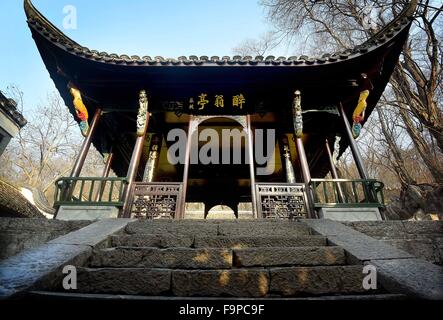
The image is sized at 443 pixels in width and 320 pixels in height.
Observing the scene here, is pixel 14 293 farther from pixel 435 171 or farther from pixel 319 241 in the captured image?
pixel 435 171

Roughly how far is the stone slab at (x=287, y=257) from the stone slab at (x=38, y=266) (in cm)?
153

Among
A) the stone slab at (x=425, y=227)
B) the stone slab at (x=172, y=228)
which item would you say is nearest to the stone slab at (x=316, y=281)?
the stone slab at (x=172, y=228)

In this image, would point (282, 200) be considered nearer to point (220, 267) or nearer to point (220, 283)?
point (220, 267)

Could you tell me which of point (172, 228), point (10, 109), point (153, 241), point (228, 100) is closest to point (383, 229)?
point (172, 228)

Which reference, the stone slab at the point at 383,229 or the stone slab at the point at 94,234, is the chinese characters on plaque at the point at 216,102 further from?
the stone slab at the point at 383,229

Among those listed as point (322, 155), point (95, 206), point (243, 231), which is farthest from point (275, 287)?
point (322, 155)

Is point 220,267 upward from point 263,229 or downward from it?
downward

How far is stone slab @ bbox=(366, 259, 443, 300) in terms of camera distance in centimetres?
176

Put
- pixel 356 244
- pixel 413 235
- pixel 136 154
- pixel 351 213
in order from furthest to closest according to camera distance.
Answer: pixel 136 154 < pixel 351 213 < pixel 413 235 < pixel 356 244

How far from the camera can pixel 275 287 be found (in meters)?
2.13

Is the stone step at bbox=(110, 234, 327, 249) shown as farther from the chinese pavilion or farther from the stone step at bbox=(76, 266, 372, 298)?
the chinese pavilion

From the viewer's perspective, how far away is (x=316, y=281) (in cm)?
217

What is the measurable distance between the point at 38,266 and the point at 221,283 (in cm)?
148

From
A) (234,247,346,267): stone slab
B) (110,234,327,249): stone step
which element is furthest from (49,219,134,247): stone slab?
(234,247,346,267): stone slab
